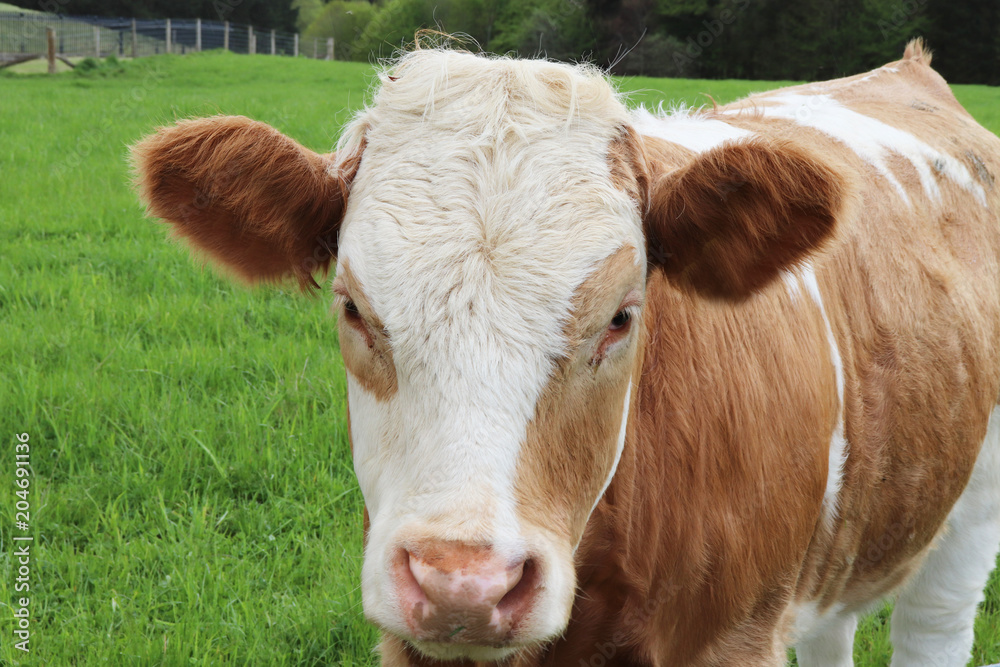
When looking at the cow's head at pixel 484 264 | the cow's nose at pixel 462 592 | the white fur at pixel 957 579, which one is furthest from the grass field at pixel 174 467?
the cow's nose at pixel 462 592

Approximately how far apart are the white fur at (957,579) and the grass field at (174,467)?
279 millimetres

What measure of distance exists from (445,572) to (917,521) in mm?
2269

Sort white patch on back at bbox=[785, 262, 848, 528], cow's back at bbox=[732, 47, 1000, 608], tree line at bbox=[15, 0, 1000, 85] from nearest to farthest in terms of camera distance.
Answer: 1. white patch on back at bbox=[785, 262, 848, 528]
2. cow's back at bbox=[732, 47, 1000, 608]
3. tree line at bbox=[15, 0, 1000, 85]

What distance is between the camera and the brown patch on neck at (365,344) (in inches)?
68.8

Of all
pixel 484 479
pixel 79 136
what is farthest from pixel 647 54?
pixel 484 479

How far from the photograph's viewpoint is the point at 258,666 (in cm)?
297

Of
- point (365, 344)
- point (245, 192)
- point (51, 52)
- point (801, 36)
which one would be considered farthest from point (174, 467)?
point (801, 36)

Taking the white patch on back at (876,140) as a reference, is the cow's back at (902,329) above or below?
below

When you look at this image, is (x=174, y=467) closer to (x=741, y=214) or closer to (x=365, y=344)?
(x=365, y=344)

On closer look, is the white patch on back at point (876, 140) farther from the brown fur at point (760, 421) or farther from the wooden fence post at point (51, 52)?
the wooden fence post at point (51, 52)

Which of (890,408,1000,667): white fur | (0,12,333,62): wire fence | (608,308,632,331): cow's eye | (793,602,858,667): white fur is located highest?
(608,308,632,331): cow's eye

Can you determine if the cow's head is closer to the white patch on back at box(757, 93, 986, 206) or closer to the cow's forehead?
the cow's forehead

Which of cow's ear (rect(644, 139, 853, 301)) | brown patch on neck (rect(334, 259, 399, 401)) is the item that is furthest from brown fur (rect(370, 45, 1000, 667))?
brown patch on neck (rect(334, 259, 399, 401))

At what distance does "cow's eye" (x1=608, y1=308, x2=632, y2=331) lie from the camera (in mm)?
1811
